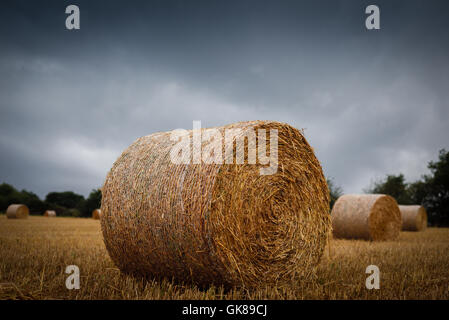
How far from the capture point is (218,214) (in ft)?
11.2

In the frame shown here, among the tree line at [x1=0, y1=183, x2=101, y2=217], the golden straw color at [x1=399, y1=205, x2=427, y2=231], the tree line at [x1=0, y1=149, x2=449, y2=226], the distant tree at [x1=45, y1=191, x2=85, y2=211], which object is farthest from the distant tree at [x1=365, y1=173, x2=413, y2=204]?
the distant tree at [x1=45, y1=191, x2=85, y2=211]

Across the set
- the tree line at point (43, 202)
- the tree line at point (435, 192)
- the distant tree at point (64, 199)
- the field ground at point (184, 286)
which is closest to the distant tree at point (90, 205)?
the tree line at point (43, 202)

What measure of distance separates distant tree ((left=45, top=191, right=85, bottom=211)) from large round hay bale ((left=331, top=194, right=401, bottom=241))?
1759 inches

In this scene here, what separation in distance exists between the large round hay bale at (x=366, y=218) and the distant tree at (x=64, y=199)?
147ft

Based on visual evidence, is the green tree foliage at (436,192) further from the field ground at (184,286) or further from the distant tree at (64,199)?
the distant tree at (64,199)

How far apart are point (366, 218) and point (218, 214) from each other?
7.88 metres

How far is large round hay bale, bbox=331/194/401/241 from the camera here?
998 cm

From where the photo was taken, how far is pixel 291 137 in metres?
4.31

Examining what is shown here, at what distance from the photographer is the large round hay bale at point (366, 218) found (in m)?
9.98

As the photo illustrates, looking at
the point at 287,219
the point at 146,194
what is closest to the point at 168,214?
the point at 146,194

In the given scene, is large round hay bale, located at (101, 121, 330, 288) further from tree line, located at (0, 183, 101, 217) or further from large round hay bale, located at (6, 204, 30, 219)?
tree line, located at (0, 183, 101, 217)

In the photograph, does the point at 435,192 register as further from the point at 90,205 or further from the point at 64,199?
the point at 64,199

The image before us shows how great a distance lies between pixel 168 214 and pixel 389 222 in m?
9.19
